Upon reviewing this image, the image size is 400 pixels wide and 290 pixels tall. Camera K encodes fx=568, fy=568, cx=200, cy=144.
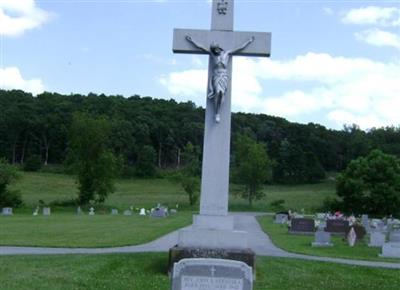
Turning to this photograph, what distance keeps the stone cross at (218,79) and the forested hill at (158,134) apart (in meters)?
82.5

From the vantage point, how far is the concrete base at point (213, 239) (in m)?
10.1

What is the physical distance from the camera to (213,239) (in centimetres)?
1008

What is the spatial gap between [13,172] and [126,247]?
1349 inches

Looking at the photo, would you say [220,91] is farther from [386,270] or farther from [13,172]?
[13,172]

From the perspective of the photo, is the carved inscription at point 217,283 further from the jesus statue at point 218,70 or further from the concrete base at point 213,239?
the jesus statue at point 218,70

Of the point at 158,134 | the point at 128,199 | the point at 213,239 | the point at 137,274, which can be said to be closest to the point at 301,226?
the point at 137,274

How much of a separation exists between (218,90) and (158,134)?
9642cm

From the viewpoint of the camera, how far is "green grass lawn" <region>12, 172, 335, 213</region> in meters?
62.2

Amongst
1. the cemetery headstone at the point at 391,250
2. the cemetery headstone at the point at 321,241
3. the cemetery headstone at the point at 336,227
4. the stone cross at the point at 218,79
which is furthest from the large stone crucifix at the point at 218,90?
the cemetery headstone at the point at 336,227

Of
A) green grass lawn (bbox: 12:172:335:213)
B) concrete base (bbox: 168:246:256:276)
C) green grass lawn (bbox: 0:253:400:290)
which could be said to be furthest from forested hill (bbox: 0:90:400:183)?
concrete base (bbox: 168:246:256:276)

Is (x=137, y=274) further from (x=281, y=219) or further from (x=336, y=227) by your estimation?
(x=281, y=219)

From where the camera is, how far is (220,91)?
10.3 metres

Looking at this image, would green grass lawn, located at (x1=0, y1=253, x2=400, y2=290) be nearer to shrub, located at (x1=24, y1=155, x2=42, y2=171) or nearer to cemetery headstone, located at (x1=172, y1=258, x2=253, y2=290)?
cemetery headstone, located at (x1=172, y1=258, x2=253, y2=290)

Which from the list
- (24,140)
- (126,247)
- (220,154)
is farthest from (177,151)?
(220,154)
